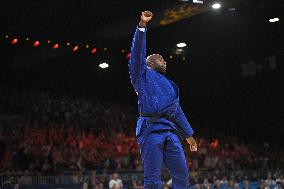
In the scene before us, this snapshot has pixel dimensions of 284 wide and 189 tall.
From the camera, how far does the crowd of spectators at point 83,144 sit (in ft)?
54.4

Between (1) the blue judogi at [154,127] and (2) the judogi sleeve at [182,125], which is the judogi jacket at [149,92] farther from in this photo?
(2) the judogi sleeve at [182,125]

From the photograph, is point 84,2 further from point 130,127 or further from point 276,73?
point 276,73

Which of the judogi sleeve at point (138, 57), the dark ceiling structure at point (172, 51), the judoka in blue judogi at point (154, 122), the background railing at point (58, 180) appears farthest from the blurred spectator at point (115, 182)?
the judogi sleeve at point (138, 57)

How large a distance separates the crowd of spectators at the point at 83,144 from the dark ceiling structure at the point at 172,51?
138 centimetres

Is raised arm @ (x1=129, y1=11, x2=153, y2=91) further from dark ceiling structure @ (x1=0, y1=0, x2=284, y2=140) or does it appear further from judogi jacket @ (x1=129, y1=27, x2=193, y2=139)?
dark ceiling structure @ (x1=0, y1=0, x2=284, y2=140)

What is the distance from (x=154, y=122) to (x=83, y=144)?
1394cm

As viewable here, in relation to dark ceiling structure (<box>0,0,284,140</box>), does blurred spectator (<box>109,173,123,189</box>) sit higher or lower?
lower

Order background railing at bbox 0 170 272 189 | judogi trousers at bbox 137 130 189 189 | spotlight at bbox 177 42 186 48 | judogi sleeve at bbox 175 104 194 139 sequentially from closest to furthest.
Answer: judogi trousers at bbox 137 130 189 189 → judogi sleeve at bbox 175 104 194 139 → background railing at bbox 0 170 272 189 → spotlight at bbox 177 42 186 48

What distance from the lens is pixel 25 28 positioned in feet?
65.6

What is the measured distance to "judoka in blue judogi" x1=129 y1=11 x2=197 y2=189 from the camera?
455 cm

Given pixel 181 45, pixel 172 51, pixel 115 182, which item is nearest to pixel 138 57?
pixel 115 182

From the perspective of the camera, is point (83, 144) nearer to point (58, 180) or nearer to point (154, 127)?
point (58, 180)

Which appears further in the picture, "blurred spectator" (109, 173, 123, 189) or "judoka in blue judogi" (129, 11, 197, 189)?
"blurred spectator" (109, 173, 123, 189)

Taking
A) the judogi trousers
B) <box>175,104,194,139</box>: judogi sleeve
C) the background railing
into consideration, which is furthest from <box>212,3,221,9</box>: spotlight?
the judogi trousers
